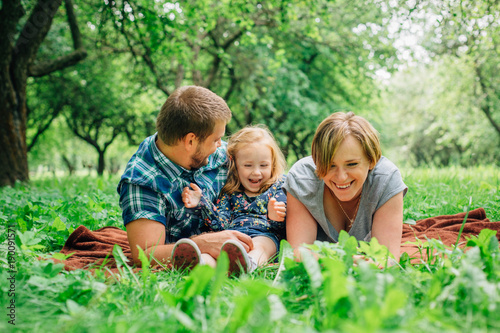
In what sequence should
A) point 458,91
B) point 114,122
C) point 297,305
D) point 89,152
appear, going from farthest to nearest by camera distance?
point 89,152, point 114,122, point 458,91, point 297,305

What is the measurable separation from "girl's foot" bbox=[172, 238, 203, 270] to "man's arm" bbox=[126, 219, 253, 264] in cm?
12

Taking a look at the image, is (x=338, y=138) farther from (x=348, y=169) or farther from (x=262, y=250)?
(x=262, y=250)

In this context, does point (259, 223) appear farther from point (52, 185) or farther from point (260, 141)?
Result: point (52, 185)

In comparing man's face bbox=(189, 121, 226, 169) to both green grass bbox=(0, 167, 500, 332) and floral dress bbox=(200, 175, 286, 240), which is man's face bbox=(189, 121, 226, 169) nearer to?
floral dress bbox=(200, 175, 286, 240)

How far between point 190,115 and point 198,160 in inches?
15.5

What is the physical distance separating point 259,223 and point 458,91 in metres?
16.1

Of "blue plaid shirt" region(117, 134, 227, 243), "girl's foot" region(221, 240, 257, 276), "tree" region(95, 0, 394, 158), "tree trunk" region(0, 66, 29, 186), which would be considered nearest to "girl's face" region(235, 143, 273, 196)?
"blue plaid shirt" region(117, 134, 227, 243)

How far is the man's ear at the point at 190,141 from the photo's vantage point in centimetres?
288

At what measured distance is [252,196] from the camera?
334cm

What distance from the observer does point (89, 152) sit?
3559 cm

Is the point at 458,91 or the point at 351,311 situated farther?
the point at 458,91

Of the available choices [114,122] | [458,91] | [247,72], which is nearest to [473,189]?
[247,72]

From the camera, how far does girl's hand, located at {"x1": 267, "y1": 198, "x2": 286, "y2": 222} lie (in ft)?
9.75

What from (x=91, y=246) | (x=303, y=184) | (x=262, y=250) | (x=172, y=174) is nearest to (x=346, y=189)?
(x=303, y=184)
